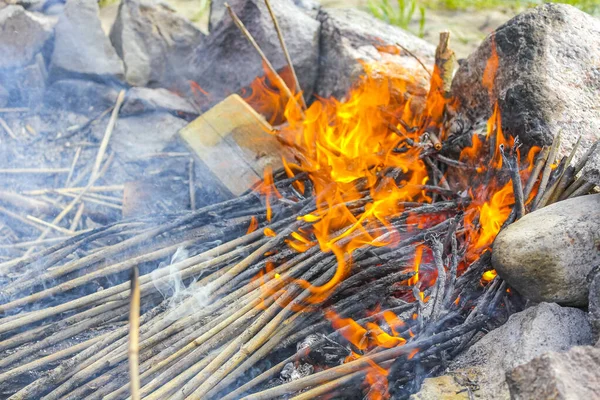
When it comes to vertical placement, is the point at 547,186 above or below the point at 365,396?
above

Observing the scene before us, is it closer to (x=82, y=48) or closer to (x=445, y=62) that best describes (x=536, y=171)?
(x=445, y=62)

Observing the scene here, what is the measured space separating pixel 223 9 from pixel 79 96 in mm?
1586

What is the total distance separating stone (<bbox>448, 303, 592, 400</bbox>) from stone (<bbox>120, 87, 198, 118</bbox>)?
3.15 meters

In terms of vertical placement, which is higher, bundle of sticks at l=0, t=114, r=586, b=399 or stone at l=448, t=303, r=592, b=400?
stone at l=448, t=303, r=592, b=400

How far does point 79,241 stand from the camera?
10.3 ft

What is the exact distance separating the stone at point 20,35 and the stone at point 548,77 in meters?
3.54

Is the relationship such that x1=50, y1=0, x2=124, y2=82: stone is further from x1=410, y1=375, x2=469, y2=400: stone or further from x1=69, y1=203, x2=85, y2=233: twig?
x1=410, y1=375, x2=469, y2=400: stone

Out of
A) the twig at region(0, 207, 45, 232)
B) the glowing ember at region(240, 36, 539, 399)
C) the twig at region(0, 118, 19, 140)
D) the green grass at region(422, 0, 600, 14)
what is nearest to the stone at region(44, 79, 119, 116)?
the twig at region(0, 118, 19, 140)

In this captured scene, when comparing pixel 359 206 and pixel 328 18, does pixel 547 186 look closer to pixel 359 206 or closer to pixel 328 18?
pixel 359 206

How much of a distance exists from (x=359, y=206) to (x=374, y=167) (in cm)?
36

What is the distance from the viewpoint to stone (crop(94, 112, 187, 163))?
437cm

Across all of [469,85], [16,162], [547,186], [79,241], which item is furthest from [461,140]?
[16,162]

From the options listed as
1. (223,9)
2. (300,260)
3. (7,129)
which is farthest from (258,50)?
(7,129)

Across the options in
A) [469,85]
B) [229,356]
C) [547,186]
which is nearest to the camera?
[229,356]
